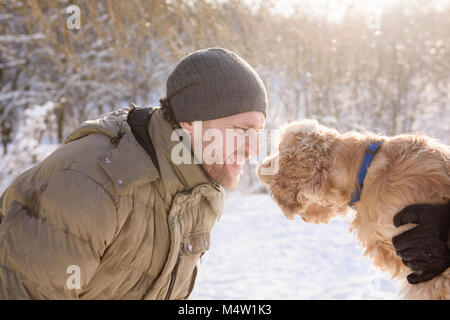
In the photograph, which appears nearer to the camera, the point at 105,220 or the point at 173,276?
the point at 105,220

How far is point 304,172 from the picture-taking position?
2650 millimetres

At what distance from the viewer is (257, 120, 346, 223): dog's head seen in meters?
2.61

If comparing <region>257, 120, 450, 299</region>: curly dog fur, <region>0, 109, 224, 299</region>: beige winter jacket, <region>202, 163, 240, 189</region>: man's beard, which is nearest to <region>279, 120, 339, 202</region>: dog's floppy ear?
<region>257, 120, 450, 299</region>: curly dog fur

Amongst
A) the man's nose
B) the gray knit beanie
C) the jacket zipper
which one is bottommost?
the jacket zipper

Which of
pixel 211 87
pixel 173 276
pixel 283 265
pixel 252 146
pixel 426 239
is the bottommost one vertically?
pixel 283 265

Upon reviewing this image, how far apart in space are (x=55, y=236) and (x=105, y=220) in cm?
24

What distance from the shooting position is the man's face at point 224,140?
7.79ft

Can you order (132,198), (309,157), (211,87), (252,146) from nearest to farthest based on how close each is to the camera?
(132,198)
(211,87)
(252,146)
(309,157)

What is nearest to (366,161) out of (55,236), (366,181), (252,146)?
(366,181)

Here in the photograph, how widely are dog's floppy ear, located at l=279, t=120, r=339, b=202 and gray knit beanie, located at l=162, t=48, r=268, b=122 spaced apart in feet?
1.58

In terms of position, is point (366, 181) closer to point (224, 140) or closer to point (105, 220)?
point (224, 140)

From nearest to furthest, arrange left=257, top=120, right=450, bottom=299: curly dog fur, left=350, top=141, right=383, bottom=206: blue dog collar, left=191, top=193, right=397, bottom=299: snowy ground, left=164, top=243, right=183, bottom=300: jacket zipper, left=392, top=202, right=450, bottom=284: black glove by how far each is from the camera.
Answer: left=392, top=202, right=450, bottom=284: black glove, left=257, top=120, right=450, bottom=299: curly dog fur, left=164, top=243, right=183, bottom=300: jacket zipper, left=350, top=141, right=383, bottom=206: blue dog collar, left=191, top=193, right=397, bottom=299: snowy ground

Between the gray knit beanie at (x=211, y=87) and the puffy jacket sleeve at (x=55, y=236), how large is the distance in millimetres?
714

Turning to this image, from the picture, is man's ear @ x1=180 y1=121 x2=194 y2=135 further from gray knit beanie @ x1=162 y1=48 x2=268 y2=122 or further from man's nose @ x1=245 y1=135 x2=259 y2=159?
man's nose @ x1=245 y1=135 x2=259 y2=159
